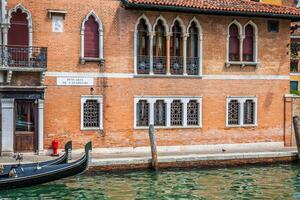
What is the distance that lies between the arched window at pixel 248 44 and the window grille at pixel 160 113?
3942 mm

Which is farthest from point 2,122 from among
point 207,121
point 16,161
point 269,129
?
point 269,129

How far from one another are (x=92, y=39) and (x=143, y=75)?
7.54 feet

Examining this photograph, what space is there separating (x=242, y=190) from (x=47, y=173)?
5.61m

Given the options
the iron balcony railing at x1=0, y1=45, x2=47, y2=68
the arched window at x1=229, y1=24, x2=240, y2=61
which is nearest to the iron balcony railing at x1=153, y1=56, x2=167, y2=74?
the arched window at x1=229, y1=24, x2=240, y2=61

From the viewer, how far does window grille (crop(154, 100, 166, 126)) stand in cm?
2369

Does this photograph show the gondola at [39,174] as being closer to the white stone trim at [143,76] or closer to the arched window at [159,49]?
the white stone trim at [143,76]

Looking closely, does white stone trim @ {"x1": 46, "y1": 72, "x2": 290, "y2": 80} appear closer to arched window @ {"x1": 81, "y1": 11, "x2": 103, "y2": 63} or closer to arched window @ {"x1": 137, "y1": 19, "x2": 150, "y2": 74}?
arched window @ {"x1": 137, "y1": 19, "x2": 150, "y2": 74}

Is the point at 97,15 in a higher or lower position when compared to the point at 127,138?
higher

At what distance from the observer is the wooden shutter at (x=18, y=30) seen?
2159 centimetres

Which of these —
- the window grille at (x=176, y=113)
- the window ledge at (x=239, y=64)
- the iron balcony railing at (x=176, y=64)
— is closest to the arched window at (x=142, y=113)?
the window grille at (x=176, y=113)

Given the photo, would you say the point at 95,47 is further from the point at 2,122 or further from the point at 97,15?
the point at 2,122

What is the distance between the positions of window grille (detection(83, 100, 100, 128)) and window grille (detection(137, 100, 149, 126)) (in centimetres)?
158

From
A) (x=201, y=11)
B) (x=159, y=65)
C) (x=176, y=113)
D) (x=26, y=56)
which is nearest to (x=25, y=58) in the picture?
(x=26, y=56)

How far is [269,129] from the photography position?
2538 cm
